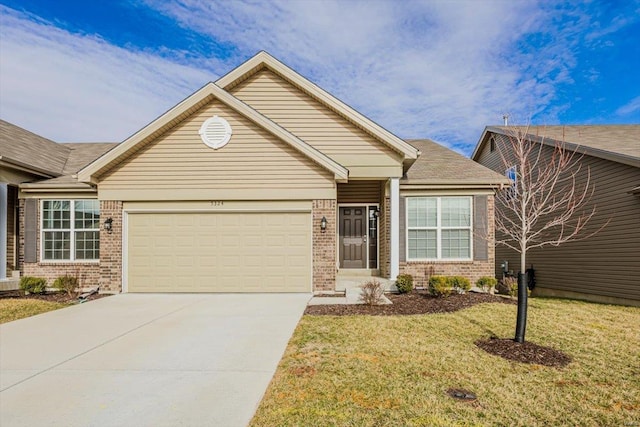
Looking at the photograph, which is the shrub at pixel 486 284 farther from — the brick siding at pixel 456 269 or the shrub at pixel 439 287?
the shrub at pixel 439 287

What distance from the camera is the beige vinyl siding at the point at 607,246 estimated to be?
1098 centimetres

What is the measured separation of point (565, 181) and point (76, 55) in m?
19.9

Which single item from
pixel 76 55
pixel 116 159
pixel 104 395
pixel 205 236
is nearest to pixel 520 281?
pixel 104 395

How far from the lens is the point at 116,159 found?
10852mm

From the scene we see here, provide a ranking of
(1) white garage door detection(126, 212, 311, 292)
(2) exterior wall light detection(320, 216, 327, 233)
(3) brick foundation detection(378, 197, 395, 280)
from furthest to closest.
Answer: (3) brick foundation detection(378, 197, 395, 280) < (1) white garage door detection(126, 212, 311, 292) < (2) exterior wall light detection(320, 216, 327, 233)

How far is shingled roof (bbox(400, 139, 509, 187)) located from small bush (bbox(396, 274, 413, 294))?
3.02 meters

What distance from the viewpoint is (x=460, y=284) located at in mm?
11148

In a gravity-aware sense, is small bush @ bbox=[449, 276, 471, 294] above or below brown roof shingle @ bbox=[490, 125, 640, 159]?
below

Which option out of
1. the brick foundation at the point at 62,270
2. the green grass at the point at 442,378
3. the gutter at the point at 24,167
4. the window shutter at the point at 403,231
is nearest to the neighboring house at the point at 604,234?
the window shutter at the point at 403,231

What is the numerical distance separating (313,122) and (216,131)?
3.26 m

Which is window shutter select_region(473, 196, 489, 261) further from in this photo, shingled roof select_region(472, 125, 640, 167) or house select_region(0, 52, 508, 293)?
shingled roof select_region(472, 125, 640, 167)

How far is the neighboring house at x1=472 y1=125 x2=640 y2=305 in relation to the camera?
36.1 feet

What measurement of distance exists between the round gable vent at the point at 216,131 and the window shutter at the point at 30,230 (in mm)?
6468

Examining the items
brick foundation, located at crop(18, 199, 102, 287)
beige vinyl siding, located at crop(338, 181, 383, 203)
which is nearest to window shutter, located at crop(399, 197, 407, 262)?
beige vinyl siding, located at crop(338, 181, 383, 203)
